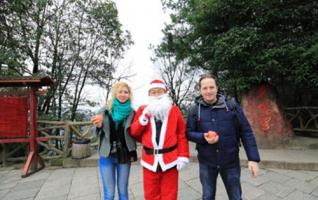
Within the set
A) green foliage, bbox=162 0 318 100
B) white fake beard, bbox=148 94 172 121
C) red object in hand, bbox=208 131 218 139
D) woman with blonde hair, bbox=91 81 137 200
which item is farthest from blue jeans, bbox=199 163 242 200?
green foliage, bbox=162 0 318 100

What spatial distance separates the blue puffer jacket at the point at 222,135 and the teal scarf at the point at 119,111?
27.9 inches

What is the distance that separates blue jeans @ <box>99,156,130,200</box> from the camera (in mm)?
2954

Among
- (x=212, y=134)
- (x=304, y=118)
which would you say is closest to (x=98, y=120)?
(x=212, y=134)

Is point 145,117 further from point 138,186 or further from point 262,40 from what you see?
point 262,40

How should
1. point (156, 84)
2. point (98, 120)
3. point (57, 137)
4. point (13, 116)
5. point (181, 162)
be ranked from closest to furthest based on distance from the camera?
point (181, 162)
point (156, 84)
point (98, 120)
point (13, 116)
point (57, 137)

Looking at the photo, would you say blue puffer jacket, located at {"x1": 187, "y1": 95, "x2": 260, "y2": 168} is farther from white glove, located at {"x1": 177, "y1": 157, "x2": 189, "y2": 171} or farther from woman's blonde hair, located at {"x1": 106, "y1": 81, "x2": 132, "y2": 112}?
woman's blonde hair, located at {"x1": 106, "y1": 81, "x2": 132, "y2": 112}

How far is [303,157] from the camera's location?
5.88 metres

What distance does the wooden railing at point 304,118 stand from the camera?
8.29 m

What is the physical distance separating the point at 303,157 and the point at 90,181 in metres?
4.34

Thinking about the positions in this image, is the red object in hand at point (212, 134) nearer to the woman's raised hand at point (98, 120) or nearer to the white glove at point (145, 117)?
the white glove at point (145, 117)

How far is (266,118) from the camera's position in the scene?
282 inches

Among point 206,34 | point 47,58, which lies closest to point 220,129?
point 206,34

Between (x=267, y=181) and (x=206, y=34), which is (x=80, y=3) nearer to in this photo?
(x=206, y=34)

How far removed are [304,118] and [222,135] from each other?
24.6 ft
